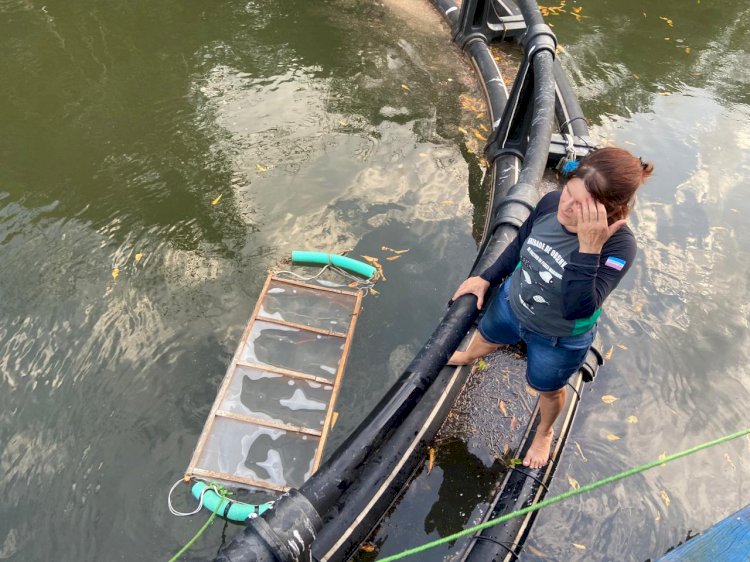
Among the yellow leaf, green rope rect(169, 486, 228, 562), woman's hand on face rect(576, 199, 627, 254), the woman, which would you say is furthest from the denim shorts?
green rope rect(169, 486, 228, 562)

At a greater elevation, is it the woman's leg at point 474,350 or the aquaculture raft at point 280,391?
the woman's leg at point 474,350

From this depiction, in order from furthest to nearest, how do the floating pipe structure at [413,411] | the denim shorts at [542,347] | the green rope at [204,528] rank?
the green rope at [204,528], the denim shorts at [542,347], the floating pipe structure at [413,411]

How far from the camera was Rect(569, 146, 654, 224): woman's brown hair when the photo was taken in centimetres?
199

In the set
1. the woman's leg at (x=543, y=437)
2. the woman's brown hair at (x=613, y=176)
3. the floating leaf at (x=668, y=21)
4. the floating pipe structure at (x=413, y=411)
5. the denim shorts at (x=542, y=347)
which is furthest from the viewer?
the floating leaf at (x=668, y=21)

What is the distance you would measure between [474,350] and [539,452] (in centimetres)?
73

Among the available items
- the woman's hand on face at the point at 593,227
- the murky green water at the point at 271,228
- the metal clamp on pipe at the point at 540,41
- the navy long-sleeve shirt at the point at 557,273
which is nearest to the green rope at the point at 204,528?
the murky green water at the point at 271,228

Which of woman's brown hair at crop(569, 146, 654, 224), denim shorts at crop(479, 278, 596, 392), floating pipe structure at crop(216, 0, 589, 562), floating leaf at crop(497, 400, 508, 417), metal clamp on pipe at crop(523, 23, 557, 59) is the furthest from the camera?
metal clamp on pipe at crop(523, 23, 557, 59)

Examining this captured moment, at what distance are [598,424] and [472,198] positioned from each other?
105 inches

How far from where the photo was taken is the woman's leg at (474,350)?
10.8 ft

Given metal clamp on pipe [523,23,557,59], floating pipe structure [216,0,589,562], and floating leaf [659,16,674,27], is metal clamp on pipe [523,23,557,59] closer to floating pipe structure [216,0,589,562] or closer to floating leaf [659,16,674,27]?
floating pipe structure [216,0,589,562]

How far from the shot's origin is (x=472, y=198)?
18.1ft

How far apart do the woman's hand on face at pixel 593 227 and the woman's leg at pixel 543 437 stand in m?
1.17

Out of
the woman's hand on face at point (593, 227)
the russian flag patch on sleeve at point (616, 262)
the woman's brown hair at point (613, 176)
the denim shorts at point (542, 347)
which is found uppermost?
the woman's brown hair at point (613, 176)

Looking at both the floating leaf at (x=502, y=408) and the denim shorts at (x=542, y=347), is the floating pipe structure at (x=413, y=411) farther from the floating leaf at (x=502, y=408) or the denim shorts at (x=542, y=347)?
the floating leaf at (x=502, y=408)
